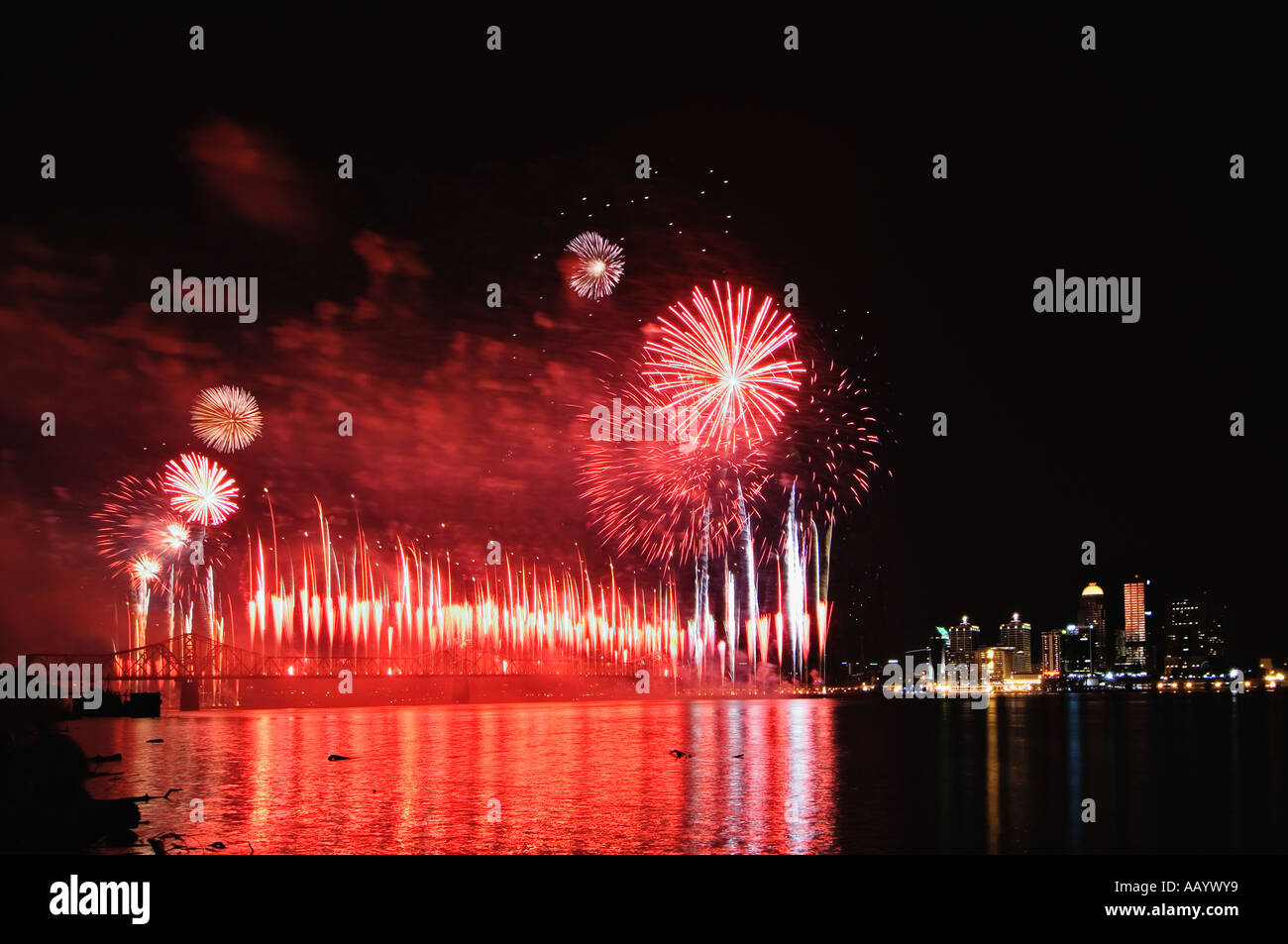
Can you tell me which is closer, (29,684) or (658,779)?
(658,779)

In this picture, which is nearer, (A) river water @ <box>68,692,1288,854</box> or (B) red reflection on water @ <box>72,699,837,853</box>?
(B) red reflection on water @ <box>72,699,837,853</box>

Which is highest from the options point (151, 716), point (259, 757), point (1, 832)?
point (1, 832)

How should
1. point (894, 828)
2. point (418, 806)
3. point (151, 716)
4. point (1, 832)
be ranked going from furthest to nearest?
point (151, 716)
point (418, 806)
point (894, 828)
point (1, 832)

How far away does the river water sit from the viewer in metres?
31.6

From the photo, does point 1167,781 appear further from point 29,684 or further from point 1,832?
point 29,684

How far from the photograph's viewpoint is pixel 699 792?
42.4 meters

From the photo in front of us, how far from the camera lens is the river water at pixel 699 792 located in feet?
104

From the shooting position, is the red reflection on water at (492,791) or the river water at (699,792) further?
the river water at (699,792)

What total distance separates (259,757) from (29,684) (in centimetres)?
6299

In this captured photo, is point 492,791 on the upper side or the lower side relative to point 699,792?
upper
